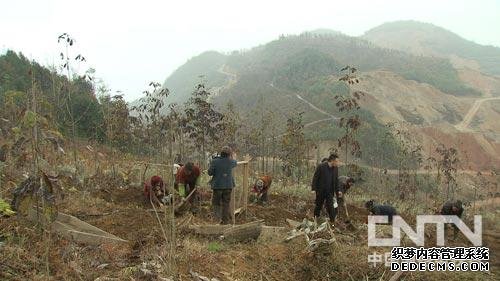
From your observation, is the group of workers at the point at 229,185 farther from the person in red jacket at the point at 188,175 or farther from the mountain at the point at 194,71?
the mountain at the point at 194,71

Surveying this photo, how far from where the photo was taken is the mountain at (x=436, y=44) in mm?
128500

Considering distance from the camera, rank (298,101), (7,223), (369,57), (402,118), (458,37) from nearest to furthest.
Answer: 1. (7,223)
2. (298,101)
3. (402,118)
4. (369,57)
5. (458,37)

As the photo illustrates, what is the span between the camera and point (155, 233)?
6039 mm

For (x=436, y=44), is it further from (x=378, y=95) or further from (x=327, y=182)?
(x=327, y=182)

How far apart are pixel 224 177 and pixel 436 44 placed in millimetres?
155313

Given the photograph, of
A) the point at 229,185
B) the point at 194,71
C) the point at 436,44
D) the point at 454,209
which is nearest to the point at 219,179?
the point at 229,185

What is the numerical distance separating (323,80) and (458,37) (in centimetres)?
12987

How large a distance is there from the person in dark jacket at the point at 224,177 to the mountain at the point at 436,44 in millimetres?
121650

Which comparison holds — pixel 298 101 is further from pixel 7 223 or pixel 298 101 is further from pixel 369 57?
pixel 7 223

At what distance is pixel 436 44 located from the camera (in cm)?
14838

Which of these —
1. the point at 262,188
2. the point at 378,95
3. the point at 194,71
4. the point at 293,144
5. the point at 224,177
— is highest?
the point at 194,71

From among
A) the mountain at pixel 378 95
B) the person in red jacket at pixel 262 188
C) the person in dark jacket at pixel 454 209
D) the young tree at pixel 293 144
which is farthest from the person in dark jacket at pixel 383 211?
the mountain at pixel 378 95

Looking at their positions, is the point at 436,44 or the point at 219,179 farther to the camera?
the point at 436,44

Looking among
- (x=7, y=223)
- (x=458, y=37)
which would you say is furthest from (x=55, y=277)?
(x=458, y=37)
